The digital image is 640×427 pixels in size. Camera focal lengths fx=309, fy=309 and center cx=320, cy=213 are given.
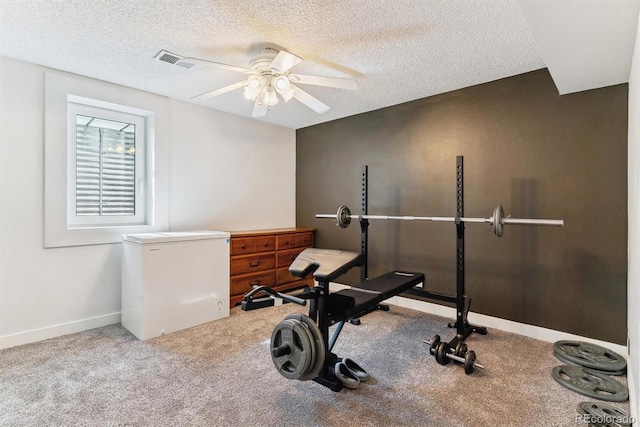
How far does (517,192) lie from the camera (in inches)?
107

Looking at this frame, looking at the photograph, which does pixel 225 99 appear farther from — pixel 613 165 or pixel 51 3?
pixel 613 165

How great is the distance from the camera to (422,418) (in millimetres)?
1610

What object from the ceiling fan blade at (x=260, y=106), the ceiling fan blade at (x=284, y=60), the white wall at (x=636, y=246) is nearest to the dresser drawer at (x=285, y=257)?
the ceiling fan blade at (x=260, y=106)

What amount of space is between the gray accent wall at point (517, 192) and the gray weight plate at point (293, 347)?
6.61 ft

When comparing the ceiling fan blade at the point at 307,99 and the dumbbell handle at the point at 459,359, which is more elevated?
the ceiling fan blade at the point at 307,99

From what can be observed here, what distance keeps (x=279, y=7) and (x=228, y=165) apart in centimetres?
234

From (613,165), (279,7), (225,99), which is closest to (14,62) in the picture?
(225,99)

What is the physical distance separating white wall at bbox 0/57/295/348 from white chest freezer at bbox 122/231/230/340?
31cm

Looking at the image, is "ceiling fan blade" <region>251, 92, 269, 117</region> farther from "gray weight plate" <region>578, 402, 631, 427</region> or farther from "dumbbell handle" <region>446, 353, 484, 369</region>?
"gray weight plate" <region>578, 402, 631, 427</region>

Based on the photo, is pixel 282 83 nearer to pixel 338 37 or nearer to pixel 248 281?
pixel 338 37

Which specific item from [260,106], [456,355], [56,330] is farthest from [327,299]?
[56,330]

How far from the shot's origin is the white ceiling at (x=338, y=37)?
174cm

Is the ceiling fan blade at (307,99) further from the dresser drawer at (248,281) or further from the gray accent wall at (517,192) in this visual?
the dresser drawer at (248,281)

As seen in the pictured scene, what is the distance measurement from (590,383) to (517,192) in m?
1.48
